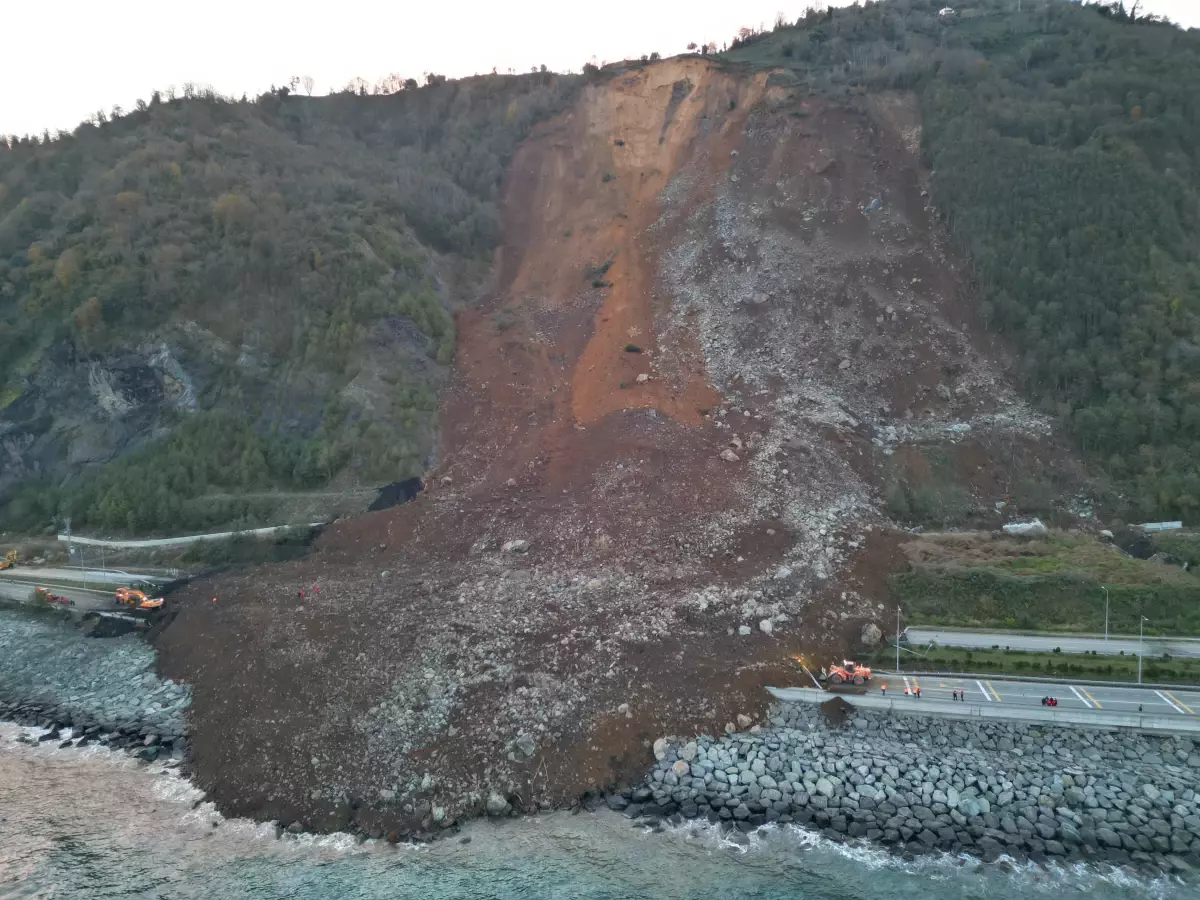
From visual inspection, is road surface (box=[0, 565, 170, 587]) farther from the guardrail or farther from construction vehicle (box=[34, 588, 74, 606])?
the guardrail

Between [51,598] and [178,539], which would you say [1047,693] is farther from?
[51,598]

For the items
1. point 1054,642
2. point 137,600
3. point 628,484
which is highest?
point 628,484

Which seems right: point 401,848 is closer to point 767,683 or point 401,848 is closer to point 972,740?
point 767,683

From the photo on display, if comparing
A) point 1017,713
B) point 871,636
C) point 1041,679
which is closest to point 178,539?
point 871,636

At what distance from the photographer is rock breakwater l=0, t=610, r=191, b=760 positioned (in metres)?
22.0

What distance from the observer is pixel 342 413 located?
115ft

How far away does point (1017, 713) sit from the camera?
19828mm

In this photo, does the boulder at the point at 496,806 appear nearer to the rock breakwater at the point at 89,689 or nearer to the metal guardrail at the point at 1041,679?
the rock breakwater at the point at 89,689

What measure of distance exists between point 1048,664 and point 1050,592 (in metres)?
3.26

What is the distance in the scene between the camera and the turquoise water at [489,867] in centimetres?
1574

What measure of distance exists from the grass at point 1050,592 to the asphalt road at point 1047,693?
2.78 metres

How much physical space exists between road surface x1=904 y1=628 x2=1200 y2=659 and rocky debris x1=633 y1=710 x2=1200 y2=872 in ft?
11.8

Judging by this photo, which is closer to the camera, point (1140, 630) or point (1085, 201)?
point (1140, 630)

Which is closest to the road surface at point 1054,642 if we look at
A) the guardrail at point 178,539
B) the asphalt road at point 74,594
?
the guardrail at point 178,539
